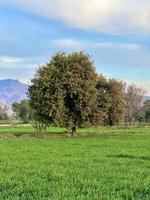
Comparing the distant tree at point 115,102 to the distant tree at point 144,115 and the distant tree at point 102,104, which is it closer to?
the distant tree at point 102,104

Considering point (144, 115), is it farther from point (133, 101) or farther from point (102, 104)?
point (102, 104)

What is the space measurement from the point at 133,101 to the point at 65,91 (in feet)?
404

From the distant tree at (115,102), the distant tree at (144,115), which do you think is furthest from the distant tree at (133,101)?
the distant tree at (115,102)

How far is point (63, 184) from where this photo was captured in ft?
58.0

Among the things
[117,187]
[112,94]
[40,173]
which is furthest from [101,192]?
[112,94]

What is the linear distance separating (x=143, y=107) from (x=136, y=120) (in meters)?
7.57

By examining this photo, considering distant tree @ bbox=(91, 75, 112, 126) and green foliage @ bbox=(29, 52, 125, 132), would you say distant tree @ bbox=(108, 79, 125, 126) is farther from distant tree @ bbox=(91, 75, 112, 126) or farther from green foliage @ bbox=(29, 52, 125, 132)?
green foliage @ bbox=(29, 52, 125, 132)

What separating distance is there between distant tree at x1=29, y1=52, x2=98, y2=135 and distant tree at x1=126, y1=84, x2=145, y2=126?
108 meters

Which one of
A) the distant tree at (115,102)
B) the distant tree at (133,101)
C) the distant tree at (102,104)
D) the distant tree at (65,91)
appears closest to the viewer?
the distant tree at (65,91)

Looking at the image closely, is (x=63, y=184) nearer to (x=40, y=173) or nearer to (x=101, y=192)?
(x=101, y=192)

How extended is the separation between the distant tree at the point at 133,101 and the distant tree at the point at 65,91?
108 metres

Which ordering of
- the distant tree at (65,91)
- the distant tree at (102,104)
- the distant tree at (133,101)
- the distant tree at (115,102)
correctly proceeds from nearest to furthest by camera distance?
the distant tree at (65,91) < the distant tree at (102,104) < the distant tree at (115,102) < the distant tree at (133,101)

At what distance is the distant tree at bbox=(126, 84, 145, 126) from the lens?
597 feet

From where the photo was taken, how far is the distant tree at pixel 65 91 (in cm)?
6825
